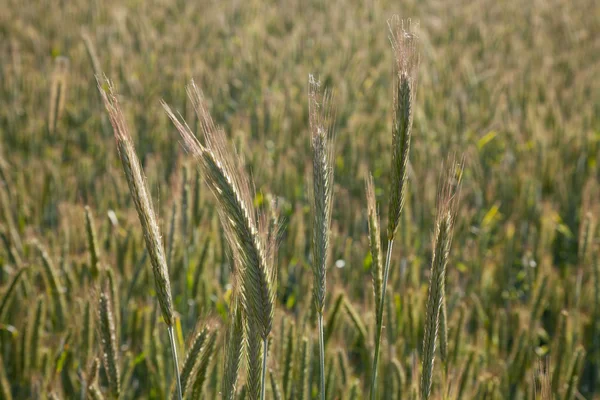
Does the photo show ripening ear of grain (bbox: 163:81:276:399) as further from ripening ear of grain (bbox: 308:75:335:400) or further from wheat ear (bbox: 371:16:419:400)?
wheat ear (bbox: 371:16:419:400)

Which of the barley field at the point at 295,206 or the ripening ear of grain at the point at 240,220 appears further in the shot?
the barley field at the point at 295,206

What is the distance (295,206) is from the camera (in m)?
2.89

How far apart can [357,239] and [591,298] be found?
32.3 inches

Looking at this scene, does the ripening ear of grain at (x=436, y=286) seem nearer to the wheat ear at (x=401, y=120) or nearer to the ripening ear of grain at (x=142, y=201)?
the wheat ear at (x=401, y=120)

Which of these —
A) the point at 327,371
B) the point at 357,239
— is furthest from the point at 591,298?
the point at 327,371

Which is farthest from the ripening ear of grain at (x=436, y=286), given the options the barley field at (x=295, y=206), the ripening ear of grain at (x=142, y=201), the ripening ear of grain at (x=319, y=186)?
the ripening ear of grain at (x=142, y=201)

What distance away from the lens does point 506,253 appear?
254 cm

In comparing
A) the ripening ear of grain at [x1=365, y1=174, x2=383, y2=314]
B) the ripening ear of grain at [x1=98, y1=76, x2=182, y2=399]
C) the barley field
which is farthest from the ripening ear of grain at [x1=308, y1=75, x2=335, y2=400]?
the ripening ear of grain at [x1=98, y1=76, x2=182, y2=399]

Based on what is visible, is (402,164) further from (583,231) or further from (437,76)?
(437,76)

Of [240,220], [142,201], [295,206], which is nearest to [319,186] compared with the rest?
[240,220]

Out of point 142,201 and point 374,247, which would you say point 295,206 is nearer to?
point 374,247

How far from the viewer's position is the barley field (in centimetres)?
111

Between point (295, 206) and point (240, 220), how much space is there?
1911 millimetres

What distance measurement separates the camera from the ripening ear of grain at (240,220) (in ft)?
3.23
